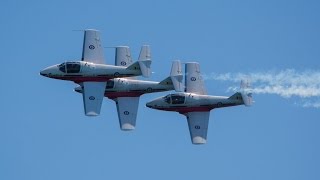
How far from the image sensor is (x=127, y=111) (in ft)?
451

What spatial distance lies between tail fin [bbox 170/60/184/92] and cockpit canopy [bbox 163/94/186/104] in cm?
333

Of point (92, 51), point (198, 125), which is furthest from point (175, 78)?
point (92, 51)

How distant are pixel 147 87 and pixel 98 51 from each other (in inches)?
274

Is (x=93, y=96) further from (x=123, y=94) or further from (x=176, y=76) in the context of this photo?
(x=176, y=76)

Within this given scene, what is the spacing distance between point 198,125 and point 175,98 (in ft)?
13.6

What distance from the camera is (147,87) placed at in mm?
138375

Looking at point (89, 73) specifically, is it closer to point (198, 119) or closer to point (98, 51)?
point (98, 51)

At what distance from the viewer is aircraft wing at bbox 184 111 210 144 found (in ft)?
456

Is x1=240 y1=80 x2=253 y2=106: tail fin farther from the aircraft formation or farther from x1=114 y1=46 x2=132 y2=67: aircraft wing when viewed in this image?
x1=114 y1=46 x2=132 y2=67: aircraft wing

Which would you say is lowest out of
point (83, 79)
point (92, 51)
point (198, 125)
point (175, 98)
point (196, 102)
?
point (198, 125)

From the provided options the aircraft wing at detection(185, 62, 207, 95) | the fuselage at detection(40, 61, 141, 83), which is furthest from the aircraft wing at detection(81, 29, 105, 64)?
the aircraft wing at detection(185, 62, 207, 95)

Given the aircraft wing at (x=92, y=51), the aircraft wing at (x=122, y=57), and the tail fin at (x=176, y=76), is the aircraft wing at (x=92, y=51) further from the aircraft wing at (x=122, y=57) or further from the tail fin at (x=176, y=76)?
the tail fin at (x=176, y=76)

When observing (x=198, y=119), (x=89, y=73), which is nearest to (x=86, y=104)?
(x=89, y=73)

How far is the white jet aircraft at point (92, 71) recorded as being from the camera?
442ft
